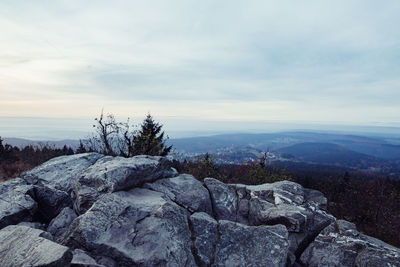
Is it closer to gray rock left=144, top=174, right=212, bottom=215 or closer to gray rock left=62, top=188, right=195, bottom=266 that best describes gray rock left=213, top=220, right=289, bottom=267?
gray rock left=62, top=188, right=195, bottom=266

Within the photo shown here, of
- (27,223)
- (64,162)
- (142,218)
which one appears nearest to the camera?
(142,218)

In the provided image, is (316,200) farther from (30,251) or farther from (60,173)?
(60,173)

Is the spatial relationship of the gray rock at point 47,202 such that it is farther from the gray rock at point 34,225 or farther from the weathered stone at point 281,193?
the weathered stone at point 281,193

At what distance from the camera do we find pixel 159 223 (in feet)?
29.0

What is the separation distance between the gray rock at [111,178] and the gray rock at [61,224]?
37cm

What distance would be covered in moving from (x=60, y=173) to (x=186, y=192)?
7.73 m

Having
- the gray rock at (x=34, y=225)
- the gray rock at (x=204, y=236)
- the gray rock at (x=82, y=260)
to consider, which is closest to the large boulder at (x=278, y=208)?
the gray rock at (x=204, y=236)

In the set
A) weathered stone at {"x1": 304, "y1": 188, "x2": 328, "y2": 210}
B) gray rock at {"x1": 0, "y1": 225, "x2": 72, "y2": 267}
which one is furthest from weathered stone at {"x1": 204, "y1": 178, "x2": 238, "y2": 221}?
gray rock at {"x1": 0, "y1": 225, "x2": 72, "y2": 267}

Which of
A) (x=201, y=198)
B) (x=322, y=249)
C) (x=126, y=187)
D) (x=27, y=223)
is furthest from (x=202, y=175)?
(x=27, y=223)

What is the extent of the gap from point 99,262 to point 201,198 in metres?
5.90

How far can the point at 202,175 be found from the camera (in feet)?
71.6

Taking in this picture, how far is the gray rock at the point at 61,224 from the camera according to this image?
9.85 meters

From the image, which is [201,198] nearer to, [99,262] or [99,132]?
[99,262]

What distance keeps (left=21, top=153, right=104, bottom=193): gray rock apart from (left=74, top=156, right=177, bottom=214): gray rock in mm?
1256
